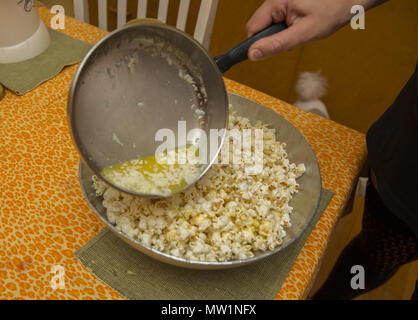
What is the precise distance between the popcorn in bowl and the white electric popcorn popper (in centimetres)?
67

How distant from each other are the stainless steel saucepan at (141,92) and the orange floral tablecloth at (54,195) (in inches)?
8.8

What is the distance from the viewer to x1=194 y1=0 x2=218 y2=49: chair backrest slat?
1.46 meters

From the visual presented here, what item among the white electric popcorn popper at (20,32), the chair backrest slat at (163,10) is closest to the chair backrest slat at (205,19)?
the chair backrest slat at (163,10)

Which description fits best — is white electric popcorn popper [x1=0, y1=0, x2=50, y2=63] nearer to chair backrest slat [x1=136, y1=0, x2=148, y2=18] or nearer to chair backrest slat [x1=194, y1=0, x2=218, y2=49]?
chair backrest slat [x1=136, y1=0, x2=148, y2=18]

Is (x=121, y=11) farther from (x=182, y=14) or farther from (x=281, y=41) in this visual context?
(x=281, y=41)

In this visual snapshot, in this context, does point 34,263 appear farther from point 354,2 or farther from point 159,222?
point 354,2

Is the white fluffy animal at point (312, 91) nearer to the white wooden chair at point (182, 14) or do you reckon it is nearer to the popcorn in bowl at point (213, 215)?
the white wooden chair at point (182, 14)

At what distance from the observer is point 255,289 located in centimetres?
77

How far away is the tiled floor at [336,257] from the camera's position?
1581mm

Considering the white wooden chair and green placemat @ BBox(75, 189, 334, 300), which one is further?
the white wooden chair

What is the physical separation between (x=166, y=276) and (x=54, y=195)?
0.37 meters

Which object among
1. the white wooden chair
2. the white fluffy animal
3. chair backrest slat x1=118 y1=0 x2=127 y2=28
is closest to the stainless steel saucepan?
the white wooden chair
